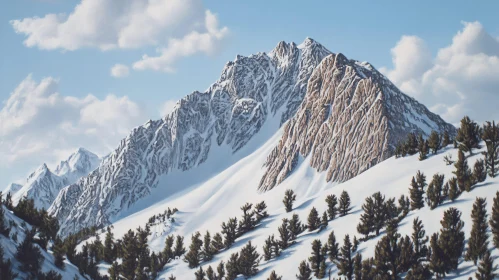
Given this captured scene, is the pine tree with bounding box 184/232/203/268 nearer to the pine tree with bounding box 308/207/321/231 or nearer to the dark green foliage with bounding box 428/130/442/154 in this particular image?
the pine tree with bounding box 308/207/321/231

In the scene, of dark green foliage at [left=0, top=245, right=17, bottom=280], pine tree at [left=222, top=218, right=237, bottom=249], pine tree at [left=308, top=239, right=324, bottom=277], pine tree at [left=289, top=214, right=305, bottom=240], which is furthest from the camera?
pine tree at [left=222, top=218, right=237, bottom=249]

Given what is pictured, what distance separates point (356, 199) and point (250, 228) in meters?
12.7

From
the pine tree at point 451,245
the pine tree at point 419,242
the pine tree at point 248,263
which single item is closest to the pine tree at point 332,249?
the pine tree at point 419,242

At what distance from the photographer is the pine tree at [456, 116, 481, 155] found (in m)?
33.4

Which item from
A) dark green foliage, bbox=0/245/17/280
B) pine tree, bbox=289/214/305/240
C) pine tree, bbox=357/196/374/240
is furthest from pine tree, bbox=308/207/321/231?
dark green foliage, bbox=0/245/17/280

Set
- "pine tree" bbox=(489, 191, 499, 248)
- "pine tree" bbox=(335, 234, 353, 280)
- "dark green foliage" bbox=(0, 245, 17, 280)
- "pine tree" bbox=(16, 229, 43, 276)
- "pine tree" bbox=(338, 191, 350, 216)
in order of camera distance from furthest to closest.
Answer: "pine tree" bbox=(338, 191, 350, 216)
"pine tree" bbox=(335, 234, 353, 280)
"pine tree" bbox=(489, 191, 499, 248)
"pine tree" bbox=(16, 229, 43, 276)
"dark green foliage" bbox=(0, 245, 17, 280)

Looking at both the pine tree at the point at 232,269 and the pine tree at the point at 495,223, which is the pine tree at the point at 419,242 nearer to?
the pine tree at the point at 495,223

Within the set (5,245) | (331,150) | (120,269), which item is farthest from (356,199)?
(331,150)

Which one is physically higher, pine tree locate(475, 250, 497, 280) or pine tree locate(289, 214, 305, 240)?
pine tree locate(289, 214, 305, 240)

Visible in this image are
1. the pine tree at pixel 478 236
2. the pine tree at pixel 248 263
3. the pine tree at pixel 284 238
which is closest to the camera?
the pine tree at pixel 478 236

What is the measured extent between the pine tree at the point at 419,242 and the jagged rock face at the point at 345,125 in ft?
275

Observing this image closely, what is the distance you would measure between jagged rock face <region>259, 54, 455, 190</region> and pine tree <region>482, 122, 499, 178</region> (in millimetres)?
76971

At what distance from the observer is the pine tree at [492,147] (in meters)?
29.6

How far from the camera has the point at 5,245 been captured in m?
21.0
